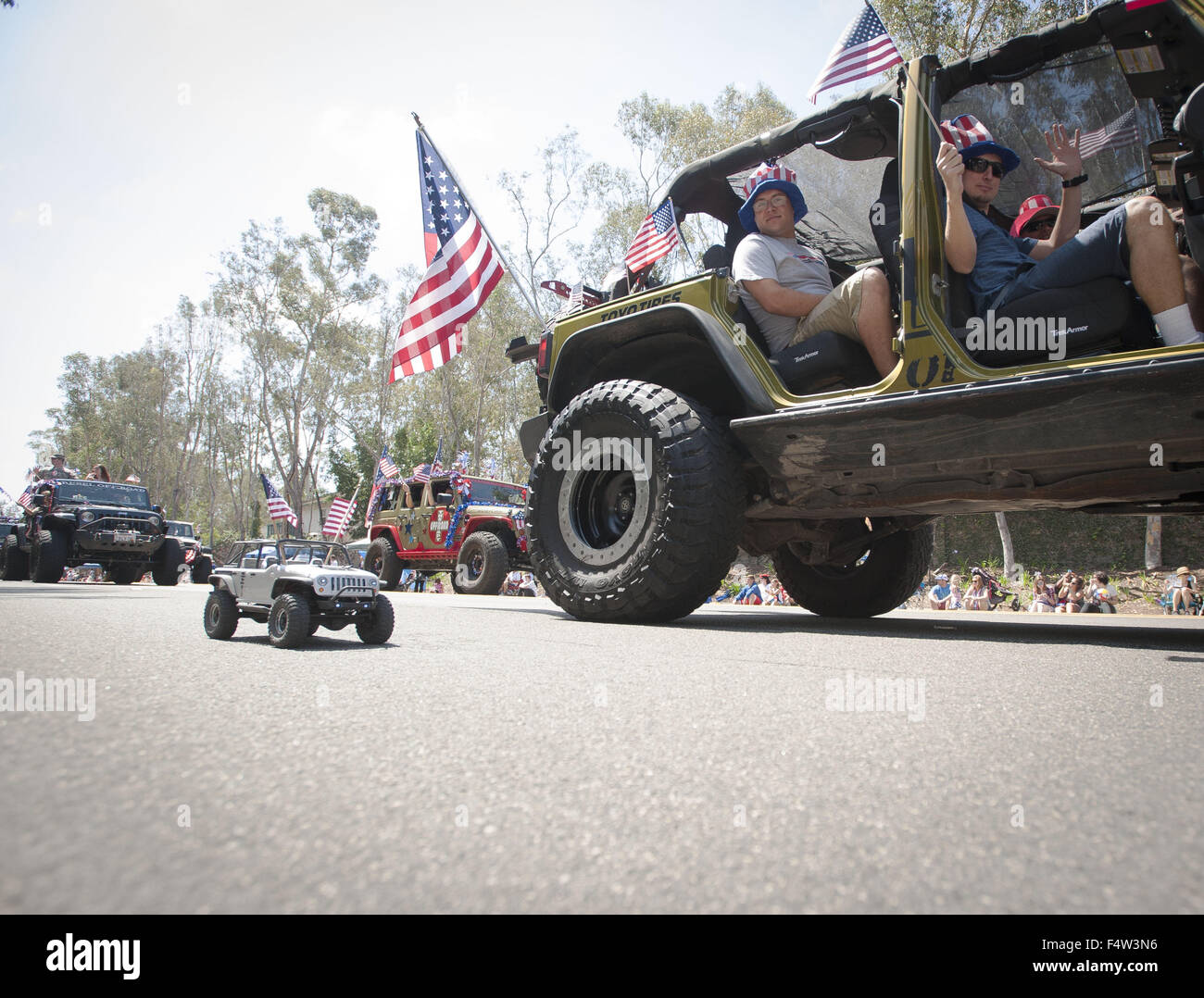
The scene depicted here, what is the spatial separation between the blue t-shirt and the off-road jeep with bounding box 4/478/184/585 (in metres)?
12.6

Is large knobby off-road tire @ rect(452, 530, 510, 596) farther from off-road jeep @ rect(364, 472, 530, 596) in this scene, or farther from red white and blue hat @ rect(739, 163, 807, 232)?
red white and blue hat @ rect(739, 163, 807, 232)

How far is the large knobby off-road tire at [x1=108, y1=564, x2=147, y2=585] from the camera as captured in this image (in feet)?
41.8

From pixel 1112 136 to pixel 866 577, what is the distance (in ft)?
9.36

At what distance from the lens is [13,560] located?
40.9ft

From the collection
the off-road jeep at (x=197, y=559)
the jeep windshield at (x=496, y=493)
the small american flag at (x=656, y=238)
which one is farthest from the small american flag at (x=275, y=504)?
the small american flag at (x=656, y=238)

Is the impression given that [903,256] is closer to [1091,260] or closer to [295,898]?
[1091,260]

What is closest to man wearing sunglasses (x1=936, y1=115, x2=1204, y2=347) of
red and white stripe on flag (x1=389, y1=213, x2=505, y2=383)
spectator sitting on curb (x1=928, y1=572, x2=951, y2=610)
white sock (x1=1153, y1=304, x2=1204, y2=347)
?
white sock (x1=1153, y1=304, x2=1204, y2=347)

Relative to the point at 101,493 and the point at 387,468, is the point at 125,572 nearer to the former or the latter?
the point at 101,493

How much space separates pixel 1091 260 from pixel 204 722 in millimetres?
3293

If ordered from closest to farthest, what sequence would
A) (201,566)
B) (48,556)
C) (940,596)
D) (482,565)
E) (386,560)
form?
(482,565)
(48,556)
(940,596)
(386,560)
(201,566)

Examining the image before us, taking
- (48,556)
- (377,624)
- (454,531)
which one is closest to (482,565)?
(454,531)

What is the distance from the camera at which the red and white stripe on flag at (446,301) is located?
6.75 meters
